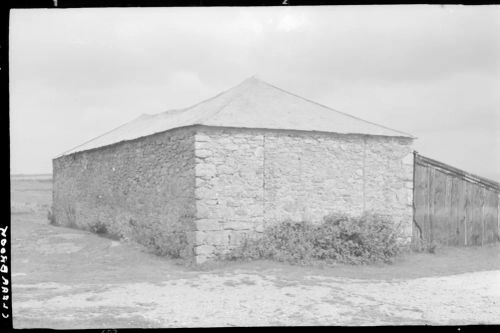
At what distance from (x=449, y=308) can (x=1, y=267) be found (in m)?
6.08

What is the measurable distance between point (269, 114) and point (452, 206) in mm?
5746

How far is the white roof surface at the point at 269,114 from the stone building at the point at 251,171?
0.03 meters

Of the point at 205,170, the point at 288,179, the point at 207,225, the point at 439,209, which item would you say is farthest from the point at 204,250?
the point at 439,209

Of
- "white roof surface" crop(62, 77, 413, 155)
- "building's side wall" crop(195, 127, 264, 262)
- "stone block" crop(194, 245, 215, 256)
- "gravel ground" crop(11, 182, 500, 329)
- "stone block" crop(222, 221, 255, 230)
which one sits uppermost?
"white roof surface" crop(62, 77, 413, 155)

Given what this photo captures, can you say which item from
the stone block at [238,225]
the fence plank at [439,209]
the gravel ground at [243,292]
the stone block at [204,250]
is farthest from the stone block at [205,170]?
the fence plank at [439,209]

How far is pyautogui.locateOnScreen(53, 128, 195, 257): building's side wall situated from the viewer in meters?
11.5

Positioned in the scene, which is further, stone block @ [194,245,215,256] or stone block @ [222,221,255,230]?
stone block @ [222,221,255,230]

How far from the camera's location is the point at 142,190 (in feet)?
44.7

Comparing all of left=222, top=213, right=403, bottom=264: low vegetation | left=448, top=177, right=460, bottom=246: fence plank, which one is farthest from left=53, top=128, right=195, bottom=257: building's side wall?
left=448, top=177, right=460, bottom=246: fence plank

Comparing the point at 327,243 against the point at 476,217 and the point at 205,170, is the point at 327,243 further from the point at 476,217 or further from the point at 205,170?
the point at 476,217

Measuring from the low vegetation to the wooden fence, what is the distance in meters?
1.96

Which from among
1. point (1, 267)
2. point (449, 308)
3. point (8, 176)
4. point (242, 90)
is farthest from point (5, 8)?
point (242, 90)

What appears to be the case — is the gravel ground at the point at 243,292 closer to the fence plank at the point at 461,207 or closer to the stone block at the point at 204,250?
the stone block at the point at 204,250

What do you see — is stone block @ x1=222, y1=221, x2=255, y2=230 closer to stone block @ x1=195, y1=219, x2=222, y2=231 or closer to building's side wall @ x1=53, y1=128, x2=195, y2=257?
stone block @ x1=195, y1=219, x2=222, y2=231
